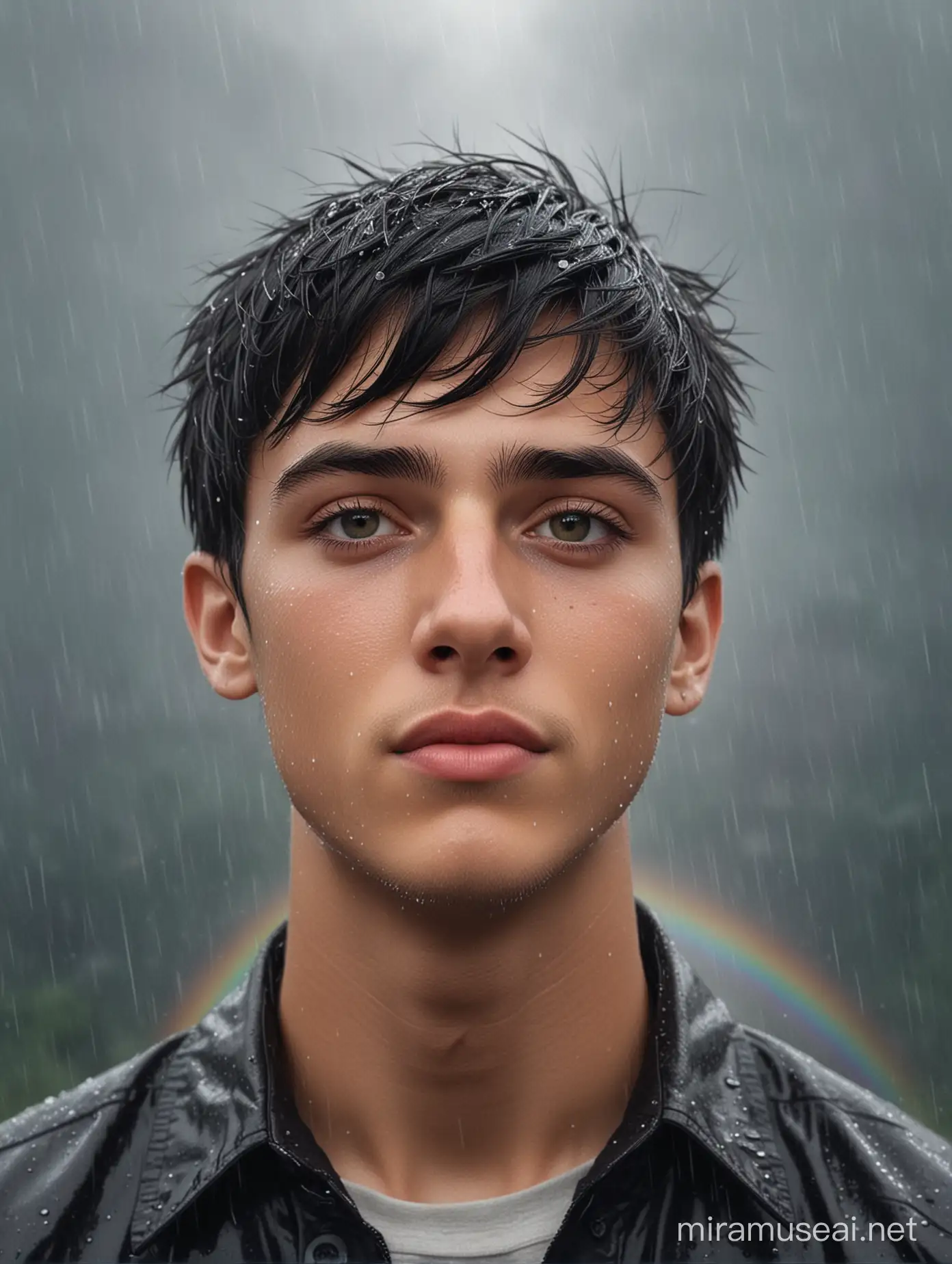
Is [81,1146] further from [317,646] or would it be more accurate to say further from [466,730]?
[466,730]

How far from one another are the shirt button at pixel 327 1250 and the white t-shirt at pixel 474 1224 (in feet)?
0.34

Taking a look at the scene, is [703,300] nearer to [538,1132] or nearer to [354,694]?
[354,694]

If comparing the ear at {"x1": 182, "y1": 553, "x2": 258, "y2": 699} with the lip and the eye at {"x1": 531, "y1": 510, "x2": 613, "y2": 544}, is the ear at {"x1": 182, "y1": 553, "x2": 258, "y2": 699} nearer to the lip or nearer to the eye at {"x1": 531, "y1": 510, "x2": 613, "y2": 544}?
the lip

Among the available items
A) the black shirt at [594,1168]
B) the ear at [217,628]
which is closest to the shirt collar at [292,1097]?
the black shirt at [594,1168]

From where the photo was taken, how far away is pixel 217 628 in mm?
4199

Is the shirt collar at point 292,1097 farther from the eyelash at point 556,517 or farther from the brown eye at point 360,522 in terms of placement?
the brown eye at point 360,522

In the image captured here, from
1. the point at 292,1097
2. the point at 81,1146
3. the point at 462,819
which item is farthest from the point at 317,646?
the point at 81,1146

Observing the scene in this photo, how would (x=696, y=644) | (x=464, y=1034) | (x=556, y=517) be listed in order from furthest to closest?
1. (x=696, y=644)
2. (x=464, y=1034)
3. (x=556, y=517)

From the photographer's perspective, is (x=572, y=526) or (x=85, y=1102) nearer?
(x=572, y=526)

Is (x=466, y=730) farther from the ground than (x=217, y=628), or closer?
closer

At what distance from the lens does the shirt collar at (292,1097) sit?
11.6 feet

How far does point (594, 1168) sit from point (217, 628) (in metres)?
2.09

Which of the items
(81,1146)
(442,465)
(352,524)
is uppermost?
(442,465)

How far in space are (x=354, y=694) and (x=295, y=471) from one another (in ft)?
2.32
